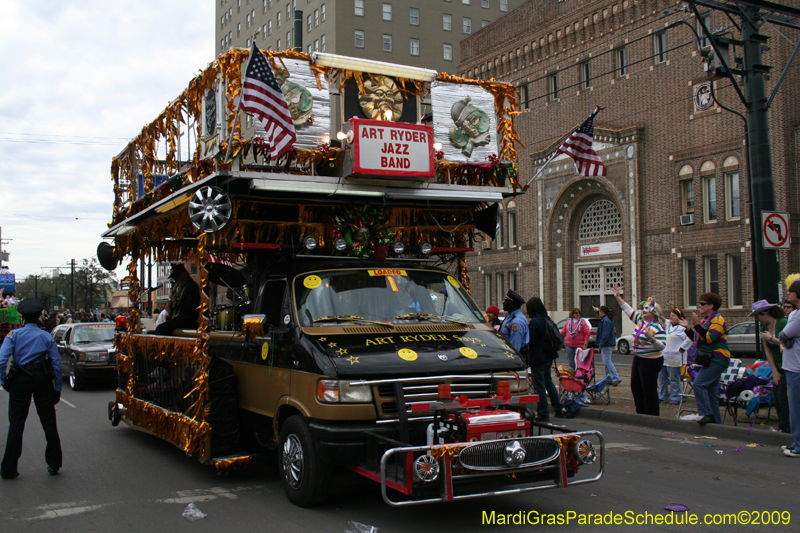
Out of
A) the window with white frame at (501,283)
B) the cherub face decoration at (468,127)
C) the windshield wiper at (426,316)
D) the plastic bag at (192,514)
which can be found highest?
the cherub face decoration at (468,127)

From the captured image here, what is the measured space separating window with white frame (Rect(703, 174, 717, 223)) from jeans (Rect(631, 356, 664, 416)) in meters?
22.2

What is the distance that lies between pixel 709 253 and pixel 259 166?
27.8 m

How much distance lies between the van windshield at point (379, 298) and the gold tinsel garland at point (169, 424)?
1.72 m

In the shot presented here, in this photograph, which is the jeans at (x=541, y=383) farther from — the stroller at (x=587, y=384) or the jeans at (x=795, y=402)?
the jeans at (x=795, y=402)

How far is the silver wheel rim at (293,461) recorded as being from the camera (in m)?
6.06

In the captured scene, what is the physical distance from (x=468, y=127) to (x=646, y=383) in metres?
5.12

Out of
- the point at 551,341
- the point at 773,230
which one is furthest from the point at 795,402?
the point at 551,341

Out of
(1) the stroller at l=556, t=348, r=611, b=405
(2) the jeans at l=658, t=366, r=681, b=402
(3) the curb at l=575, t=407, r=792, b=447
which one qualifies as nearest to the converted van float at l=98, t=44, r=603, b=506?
(3) the curb at l=575, t=407, r=792, b=447

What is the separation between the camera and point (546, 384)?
11.2m

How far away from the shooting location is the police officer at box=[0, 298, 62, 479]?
7586mm

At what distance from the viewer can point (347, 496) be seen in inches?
259

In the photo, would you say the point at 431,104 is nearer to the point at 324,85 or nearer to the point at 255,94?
the point at 324,85

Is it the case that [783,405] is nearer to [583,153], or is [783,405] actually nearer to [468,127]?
[583,153]

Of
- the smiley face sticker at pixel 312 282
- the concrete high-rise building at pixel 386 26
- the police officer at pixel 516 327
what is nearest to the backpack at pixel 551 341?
the police officer at pixel 516 327
